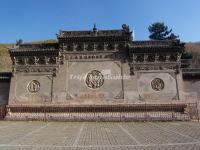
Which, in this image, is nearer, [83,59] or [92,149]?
[92,149]

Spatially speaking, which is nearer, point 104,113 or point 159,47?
point 104,113

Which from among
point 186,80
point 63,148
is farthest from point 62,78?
point 63,148

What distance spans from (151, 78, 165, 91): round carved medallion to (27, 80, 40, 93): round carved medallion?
983 cm

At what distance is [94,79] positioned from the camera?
21.6 meters

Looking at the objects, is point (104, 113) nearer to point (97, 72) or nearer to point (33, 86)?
point (97, 72)

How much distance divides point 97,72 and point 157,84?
5.20m

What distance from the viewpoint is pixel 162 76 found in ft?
70.3

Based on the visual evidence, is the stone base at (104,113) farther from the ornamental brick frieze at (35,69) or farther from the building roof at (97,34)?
the building roof at (97,34)

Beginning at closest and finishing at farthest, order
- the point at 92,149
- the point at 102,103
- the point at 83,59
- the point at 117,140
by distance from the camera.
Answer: the point at 92,149, the point at 117,140, the point at 102,103, the point at 83,59

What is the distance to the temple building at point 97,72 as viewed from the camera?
21047mm

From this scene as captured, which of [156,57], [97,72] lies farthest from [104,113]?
[156,57]

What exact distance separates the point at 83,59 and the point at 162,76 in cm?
697

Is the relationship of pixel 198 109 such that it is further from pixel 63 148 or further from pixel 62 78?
pixel 63 148

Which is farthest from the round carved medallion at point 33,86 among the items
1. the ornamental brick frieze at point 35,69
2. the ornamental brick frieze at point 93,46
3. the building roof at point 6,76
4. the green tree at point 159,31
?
the green tree at point 159,31
